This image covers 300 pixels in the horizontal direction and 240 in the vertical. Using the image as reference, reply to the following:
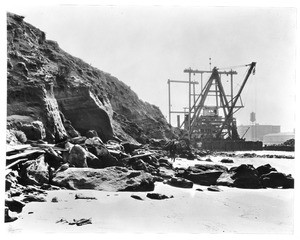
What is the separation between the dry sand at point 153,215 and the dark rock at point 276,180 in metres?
1.63

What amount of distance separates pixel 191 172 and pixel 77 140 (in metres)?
3.87

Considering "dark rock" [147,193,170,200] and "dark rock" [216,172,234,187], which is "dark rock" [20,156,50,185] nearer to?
"dark rock" [147,193,170,200]

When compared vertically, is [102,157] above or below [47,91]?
below

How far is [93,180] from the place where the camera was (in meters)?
7.01

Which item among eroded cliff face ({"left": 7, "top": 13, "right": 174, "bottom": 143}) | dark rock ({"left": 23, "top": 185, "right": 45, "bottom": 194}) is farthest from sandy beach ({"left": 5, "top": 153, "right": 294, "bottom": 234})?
eroded cliff face ({"left": 7, "top": 13, "right": 174, "bottom": 143})

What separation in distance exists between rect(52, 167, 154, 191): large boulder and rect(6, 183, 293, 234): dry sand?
26cm

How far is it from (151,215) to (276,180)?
192 inches

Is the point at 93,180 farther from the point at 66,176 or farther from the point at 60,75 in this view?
the point at 60,75

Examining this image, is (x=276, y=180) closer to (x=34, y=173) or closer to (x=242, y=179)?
(x=242, y=179)

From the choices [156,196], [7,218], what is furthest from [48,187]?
[156,196]

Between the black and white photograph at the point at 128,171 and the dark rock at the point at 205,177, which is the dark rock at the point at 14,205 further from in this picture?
the dark rock at the point at 205,177

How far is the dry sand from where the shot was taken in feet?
17.0

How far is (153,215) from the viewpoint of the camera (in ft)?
18.9

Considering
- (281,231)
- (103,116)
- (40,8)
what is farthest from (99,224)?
(103,116)
